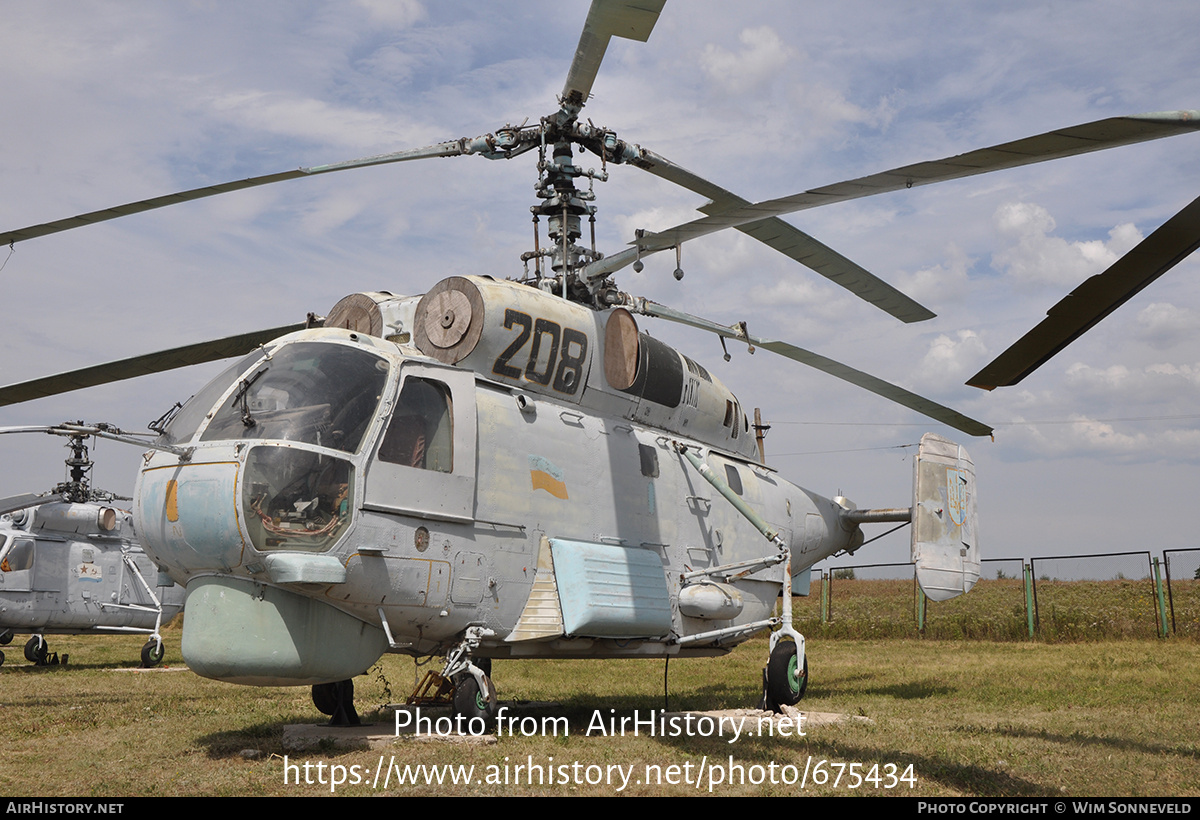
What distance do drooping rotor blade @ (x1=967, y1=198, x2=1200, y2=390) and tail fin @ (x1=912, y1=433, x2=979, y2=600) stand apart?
463 centimetres

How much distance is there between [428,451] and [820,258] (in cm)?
377

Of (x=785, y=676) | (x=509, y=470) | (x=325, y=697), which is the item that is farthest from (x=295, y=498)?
(x=785, y=676)

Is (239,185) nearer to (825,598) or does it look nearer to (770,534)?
(770,534)

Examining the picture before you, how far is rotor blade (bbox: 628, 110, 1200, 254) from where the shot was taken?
14.4 feet

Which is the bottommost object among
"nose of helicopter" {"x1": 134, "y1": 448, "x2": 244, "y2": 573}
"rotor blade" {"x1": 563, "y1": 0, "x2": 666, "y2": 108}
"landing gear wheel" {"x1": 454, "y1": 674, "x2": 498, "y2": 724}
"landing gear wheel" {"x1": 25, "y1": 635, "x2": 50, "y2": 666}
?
"landing gear wheel" {"x1": 25, "y1": 635, "x2": 50, "y2": 666}

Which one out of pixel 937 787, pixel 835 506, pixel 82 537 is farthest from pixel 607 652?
pixel 82 537

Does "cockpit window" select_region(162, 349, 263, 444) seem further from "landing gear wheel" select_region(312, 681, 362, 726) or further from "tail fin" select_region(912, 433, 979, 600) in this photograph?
"tail fin" select_region(912, 433, 979, 600)

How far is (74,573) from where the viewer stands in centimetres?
1762

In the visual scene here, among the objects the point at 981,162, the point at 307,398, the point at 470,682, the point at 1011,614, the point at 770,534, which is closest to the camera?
the point at 981,162

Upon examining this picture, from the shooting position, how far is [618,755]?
7465 mm

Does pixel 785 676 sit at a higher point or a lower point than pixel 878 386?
lower

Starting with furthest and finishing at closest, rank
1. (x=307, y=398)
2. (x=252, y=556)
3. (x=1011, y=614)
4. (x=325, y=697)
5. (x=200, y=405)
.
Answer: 1. (x=1011, y=614)
2. (x=325, y=697)
3. (x=200, y=405)
4. (x=307, y=398)
5. (x=252, y=556)

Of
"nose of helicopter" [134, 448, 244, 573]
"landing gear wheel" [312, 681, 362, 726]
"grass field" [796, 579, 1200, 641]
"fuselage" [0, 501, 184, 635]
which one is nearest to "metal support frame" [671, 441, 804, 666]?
"landing gear wheel" [312, 681, 362, 726]

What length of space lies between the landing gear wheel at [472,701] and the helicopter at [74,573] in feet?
35.8
